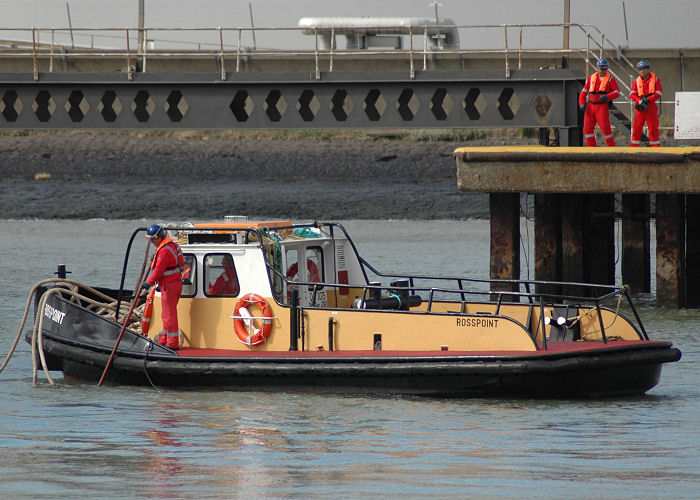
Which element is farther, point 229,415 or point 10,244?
point 10,244

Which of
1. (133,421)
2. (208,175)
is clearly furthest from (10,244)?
(133,421)

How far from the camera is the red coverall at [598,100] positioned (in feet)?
59.9

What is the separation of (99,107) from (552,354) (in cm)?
1131

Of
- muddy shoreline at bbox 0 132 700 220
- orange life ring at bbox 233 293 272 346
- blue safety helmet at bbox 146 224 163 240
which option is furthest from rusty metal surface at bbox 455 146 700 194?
muddy shoreline at bbox 0 132 700 220

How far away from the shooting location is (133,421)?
11203 mm

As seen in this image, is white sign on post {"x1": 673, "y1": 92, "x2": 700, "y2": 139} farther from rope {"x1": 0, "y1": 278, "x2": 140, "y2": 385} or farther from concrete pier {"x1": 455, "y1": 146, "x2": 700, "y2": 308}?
rope {"x1": 0, "y1": 278, "x2": 140, "y2": 385}

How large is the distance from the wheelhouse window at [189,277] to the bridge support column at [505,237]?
20.1 ft

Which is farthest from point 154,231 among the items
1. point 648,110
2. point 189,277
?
point 648,110

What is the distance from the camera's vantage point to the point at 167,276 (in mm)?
12266

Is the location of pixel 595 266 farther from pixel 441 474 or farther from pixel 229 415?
pixel 441 474

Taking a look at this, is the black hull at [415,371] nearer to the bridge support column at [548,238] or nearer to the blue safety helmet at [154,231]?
the blue safety helmet at [154,231]

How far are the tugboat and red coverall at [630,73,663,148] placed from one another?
Answer: 5.73 meters

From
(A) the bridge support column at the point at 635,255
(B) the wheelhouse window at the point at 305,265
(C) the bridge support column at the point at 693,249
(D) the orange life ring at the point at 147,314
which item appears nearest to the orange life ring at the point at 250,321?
(B) the wheelhouse window at the point at 305,265

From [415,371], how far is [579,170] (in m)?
6.42
